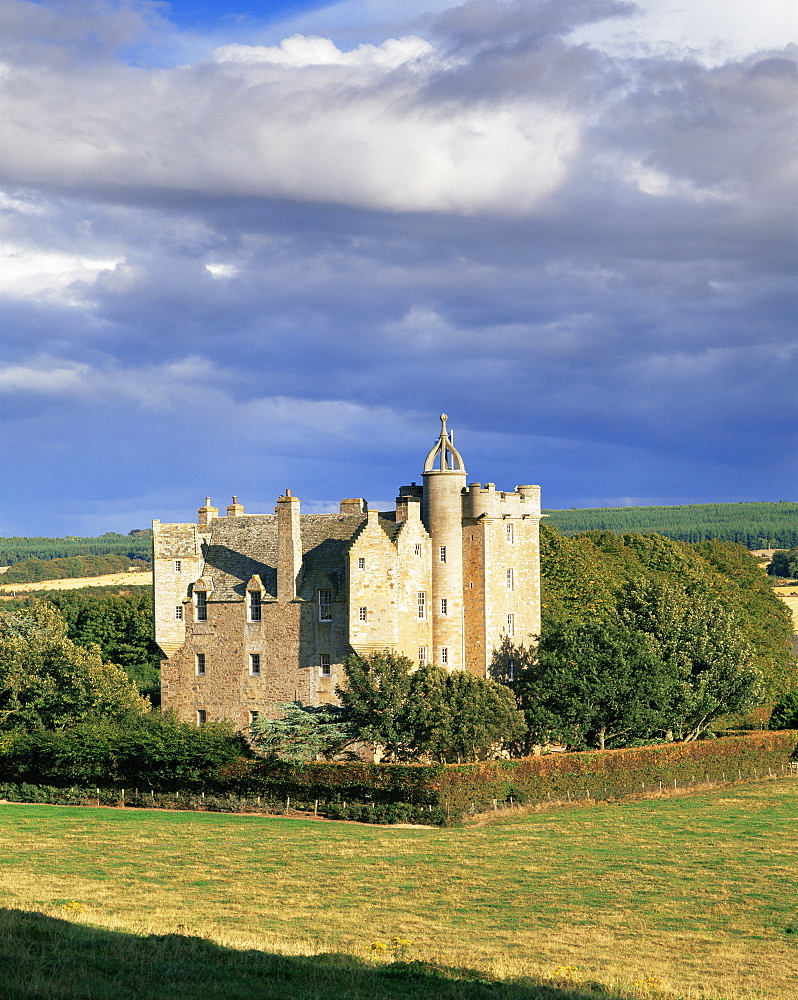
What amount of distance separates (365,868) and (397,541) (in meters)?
23.7

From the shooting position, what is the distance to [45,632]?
7719 cm

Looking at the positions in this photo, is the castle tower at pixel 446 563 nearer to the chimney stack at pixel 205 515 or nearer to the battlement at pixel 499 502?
the battlement at pixel 499 502

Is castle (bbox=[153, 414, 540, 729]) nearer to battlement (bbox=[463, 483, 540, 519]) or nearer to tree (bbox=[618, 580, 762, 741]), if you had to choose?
battlement (bbox=[463, 483, 540, 519])

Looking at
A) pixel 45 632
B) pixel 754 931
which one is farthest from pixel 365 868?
pixel 45 632

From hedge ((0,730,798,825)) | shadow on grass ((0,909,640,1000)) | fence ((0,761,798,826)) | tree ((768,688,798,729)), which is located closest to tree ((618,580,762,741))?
hedge ((0,730,798,825))

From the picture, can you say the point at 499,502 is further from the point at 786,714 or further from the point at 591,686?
the point at 786,714

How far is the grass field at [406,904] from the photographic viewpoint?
26.9 metres

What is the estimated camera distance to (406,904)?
4125 cm

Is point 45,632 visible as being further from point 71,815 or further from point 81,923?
point 81,923

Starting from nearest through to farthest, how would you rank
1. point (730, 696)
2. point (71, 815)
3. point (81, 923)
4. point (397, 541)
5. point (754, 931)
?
point (81, 923) < point (754, 931) < point (71, 815) < point (397, 541) < point (730, 696)

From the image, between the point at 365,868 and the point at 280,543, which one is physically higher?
the point at 280,543

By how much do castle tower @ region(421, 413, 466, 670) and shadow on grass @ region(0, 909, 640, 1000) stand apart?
4179 cm

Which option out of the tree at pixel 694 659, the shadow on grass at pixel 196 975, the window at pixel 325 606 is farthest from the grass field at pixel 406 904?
the window at pixel 325 606

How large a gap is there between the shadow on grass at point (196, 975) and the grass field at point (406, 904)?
64 mm
